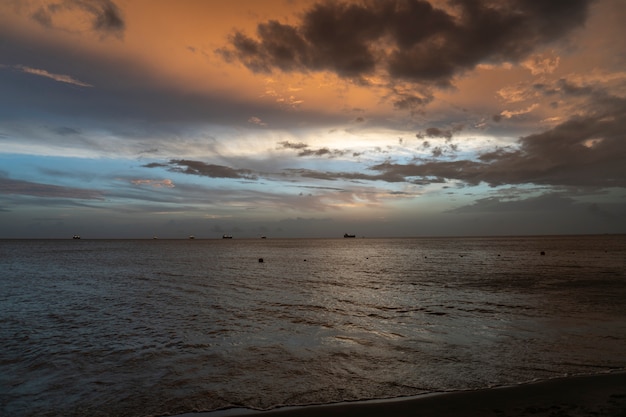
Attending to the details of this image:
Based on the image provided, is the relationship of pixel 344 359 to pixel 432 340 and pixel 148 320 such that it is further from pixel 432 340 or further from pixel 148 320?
pixel 148 320

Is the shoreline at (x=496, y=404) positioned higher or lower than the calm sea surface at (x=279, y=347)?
higher

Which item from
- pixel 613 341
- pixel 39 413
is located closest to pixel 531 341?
pixel 613 341

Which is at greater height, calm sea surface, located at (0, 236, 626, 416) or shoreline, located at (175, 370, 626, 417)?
shoreline, located at (175, 370, 626, 417)

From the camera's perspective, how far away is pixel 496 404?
938 centimetres

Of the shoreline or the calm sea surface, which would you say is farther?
the calm sea surface

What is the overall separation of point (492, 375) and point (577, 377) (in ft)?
7.77

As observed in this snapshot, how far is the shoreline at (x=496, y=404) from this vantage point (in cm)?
882

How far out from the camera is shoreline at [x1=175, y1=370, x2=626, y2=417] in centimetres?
882

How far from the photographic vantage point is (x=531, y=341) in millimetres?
16172

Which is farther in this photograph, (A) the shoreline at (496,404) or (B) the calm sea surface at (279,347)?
(B) the calm sea surface at (279,347)

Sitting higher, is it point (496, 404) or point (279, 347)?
point (496, 404)

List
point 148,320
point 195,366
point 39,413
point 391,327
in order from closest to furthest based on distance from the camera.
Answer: point 39,413 < point 195,366 < point 391,327 < point 148,320

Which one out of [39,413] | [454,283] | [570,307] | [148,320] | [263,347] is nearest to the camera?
[39,413]

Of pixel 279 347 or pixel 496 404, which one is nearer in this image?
pixel 496 404
